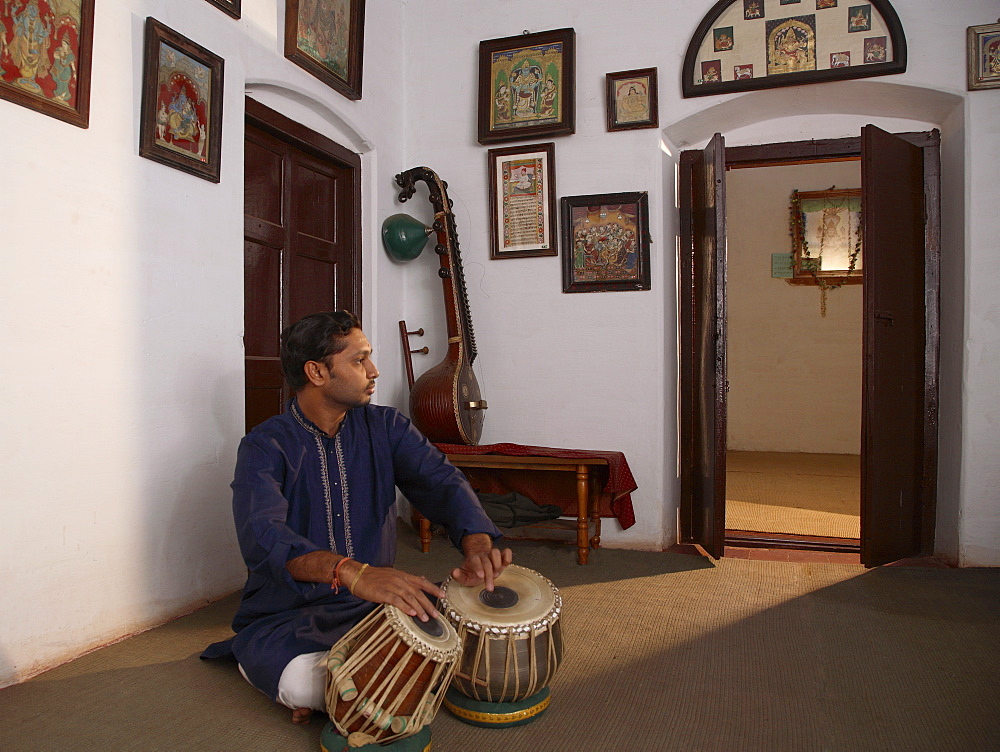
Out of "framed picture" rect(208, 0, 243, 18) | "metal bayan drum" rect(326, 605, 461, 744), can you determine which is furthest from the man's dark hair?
"framed picture" rect(208, 0, 243, 18)

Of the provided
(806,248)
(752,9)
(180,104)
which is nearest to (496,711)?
(180,104)

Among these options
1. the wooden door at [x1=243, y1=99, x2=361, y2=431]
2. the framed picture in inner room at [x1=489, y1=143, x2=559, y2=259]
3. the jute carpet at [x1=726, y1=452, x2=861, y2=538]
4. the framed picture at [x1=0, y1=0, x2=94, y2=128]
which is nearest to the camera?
the framed picture at [x1=0, y1=0, x2=94, y2=128]

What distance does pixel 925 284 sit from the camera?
4.19 metres

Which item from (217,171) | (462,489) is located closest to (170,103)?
(217,171)

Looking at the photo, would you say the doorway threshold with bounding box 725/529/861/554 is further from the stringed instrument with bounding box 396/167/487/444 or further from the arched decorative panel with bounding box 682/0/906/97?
the arched decorative panel with bounding box 682/0/906/97

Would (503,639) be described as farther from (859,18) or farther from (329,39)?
(859,18)

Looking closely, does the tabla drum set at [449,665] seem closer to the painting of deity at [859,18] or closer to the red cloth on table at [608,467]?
the red cloth on table at [608,467]

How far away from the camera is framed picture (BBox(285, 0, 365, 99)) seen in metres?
3.63

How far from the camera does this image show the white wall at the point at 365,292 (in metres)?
2.51

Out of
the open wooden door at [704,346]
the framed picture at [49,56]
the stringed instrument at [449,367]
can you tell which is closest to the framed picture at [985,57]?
the open wooden door at [704,346]

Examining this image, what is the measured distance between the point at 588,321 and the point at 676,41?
167cm

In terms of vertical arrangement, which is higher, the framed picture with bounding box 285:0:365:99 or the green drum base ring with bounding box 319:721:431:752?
the framed picture with bounding box 285:0:365:99

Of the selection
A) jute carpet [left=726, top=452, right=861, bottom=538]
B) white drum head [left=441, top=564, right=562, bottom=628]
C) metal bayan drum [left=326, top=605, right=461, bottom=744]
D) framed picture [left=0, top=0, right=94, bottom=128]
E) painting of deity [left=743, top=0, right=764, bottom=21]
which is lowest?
jute carpet [left=726, top=452, right=861, bottom=538]

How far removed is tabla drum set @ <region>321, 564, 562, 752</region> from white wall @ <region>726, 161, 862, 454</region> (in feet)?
23.5
